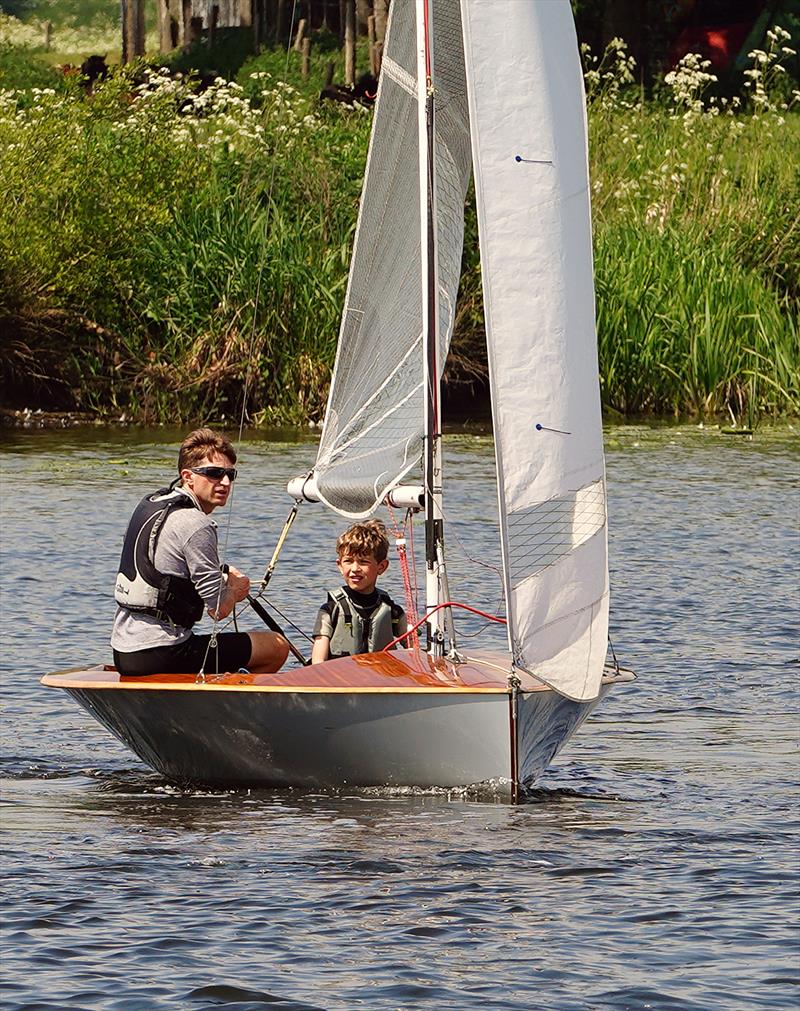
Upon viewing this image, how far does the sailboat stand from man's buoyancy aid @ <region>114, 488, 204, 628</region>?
310mm

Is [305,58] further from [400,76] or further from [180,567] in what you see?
[180,567]

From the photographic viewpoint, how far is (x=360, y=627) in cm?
948

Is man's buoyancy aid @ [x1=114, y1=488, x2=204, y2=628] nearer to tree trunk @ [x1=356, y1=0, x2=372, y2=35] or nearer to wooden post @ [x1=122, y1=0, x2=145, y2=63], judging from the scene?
tree trunk @ [x1=356, y1=0, x2=372, y2=35]

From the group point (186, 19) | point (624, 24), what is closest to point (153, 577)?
point (624, 24)

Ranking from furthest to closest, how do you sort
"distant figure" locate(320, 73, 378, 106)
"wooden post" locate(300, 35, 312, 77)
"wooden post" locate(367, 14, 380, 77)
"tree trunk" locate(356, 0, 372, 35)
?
"tree trunk" locate(356, 0, 372, 35)
"wooden post" locate(300, 35, 312, 77)
"wooden post" locate(367, 14, 380, 77)
"distant figure" locate(320, 73, 378, 106)

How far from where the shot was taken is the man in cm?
896

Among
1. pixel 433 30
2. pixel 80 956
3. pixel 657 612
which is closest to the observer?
pixel 80 956

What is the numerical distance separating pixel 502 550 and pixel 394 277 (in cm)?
181

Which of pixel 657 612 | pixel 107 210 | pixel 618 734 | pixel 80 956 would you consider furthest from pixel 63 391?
pixel 80 956

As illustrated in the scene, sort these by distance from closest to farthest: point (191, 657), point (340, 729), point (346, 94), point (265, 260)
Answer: point (340, 729)
point (191, 657)
point (265, 260)
point (346, 94)

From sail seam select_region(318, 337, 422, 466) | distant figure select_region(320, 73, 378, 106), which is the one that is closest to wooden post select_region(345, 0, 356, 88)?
distant figure select_region(320, 73, 378, 106)

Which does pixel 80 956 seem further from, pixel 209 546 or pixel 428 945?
pixel 209 546

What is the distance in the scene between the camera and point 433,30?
9.38 m

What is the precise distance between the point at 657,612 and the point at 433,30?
17.7ft
